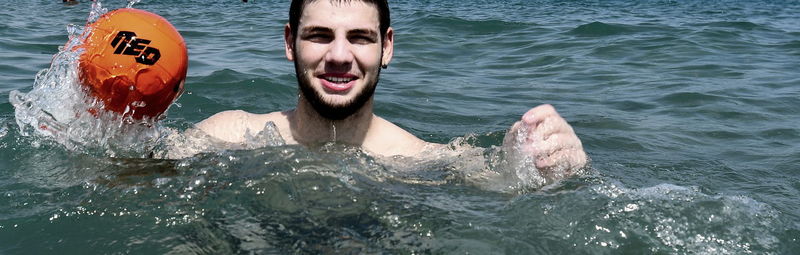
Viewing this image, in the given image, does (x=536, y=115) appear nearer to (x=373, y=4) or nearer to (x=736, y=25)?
(x=373, y=4)

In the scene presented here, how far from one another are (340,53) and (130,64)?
1.16 m

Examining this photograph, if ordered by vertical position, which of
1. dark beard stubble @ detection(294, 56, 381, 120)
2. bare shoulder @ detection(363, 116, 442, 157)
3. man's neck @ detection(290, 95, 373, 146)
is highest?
dark beard stubble @ detection(294, 56, 381, 120)

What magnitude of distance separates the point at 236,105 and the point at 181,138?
3100 millimetres

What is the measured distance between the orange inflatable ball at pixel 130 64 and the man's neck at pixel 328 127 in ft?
2.57

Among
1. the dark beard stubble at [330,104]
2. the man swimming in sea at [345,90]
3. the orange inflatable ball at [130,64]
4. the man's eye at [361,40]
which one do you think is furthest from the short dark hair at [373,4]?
the orange inflatable ball at [130,64]

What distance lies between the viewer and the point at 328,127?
4.95 metres

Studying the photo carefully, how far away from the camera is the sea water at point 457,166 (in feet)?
12.6

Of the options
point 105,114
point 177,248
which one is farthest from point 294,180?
point 105,114

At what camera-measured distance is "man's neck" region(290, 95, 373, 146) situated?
4934 mm

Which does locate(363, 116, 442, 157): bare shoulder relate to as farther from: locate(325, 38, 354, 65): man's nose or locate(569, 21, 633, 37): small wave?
locate(569, 21, 633, 37): small wave

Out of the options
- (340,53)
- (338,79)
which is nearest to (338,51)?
(340,53)

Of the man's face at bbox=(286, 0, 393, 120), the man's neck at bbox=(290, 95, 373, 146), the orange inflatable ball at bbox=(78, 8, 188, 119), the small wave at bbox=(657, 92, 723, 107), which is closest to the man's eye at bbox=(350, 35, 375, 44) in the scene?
the man's face at bbox=(286, 0, 393, 120)

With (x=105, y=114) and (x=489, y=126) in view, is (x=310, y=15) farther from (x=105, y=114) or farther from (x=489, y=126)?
(x=489, y=126)

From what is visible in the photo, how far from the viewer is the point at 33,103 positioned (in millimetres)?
5113
